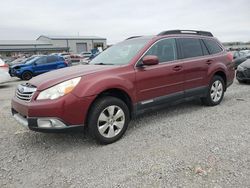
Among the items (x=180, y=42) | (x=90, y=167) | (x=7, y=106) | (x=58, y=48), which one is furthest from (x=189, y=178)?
(x=58, y=48)

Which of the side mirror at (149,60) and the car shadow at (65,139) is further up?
the side mirror at (149,60)

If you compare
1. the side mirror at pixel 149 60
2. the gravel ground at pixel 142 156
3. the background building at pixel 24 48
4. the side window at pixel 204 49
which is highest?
the background building at pixel 24 48

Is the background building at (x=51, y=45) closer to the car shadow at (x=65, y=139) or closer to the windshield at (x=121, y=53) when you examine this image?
the windshield at (x=121, y=53)

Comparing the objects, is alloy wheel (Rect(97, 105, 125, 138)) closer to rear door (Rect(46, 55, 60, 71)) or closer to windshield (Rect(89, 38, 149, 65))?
windshield (Rect(89, 38, 149, 65))

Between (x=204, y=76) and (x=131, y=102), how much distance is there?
7.08 ft

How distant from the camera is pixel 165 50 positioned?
4.72m

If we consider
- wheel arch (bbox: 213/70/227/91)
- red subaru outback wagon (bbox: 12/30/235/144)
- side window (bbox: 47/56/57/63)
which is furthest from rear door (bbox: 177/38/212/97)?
side window (bbox: 47/56/57/63)

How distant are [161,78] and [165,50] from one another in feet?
2.08

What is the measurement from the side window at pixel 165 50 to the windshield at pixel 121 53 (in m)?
0.21

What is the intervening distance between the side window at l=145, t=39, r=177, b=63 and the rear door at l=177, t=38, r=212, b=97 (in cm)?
22

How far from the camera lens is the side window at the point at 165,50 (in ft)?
14.8

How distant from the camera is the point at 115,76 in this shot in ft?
12.6

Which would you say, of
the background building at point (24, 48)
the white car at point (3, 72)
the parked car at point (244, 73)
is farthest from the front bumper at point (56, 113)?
the background building at point (24, 48)

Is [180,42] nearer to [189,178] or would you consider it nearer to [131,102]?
[131,102]
